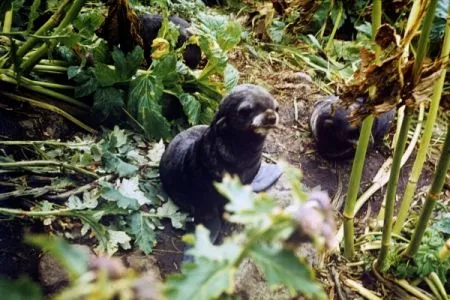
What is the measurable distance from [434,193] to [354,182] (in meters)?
0.19

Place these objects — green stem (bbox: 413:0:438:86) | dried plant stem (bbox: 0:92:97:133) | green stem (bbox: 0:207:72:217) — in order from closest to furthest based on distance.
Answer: green stem (bbox: 413:0:438:86) < green stem (bbox: 0:207:72:217) < dried plant stem (bbox: 0:92:97:133)

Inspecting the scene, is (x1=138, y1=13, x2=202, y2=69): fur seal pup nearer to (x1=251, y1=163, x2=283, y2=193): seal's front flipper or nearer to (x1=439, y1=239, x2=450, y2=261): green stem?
(x1=251, y1=163, x2=283, y2=193): seal's front flipper

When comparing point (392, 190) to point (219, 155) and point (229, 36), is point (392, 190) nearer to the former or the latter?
point (219, 155)

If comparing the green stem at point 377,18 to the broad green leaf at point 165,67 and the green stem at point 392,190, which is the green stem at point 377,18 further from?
the broad green leaf at point 165,67

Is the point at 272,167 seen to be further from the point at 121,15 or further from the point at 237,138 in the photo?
the point at 121,15

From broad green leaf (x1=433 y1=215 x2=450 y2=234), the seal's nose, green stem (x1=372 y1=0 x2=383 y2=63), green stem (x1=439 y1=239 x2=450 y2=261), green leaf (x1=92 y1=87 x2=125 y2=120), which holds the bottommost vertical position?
broad green leaf (x1=433 y1=215 x2=450 y2=234)

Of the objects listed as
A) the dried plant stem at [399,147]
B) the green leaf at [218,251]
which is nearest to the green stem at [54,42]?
the dried plant stem at [399,147]

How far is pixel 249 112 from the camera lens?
4.64 ft

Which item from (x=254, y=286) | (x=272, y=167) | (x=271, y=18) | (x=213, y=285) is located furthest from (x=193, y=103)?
(x=213, y=285)

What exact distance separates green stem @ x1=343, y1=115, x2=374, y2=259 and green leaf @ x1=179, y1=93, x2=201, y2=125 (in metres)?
0.53

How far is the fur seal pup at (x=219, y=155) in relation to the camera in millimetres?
1423

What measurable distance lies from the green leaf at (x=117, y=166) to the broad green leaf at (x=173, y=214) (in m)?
0.12

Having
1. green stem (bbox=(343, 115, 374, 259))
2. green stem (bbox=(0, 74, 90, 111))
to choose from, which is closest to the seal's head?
green stem (bbox=(343, 115, 374, 259))

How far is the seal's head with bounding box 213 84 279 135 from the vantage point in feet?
4.59
